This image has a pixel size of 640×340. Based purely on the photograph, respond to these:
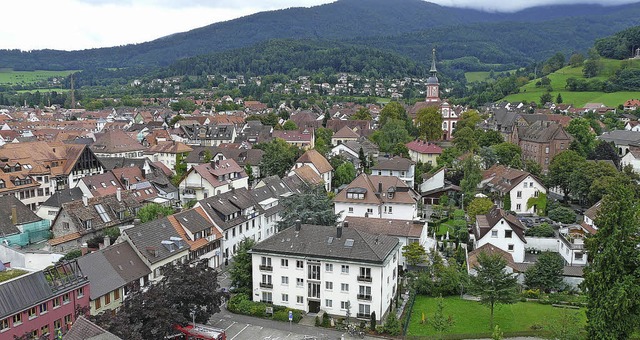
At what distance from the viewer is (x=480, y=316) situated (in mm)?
37500

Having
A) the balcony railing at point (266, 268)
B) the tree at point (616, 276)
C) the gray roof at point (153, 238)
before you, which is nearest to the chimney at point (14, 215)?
the gray roof at point (153, 238)

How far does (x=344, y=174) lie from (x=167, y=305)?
161 feet

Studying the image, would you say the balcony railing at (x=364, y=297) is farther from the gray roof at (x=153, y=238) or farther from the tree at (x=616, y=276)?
the gray roof at (x=153, y=238)

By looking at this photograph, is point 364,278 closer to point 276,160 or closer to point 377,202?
point 377,202

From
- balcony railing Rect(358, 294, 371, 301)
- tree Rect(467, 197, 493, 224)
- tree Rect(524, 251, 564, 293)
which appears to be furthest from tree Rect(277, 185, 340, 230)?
tree Rect(524, 251, 564, 293)

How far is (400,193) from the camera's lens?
56.2 metres

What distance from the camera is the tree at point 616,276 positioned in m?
26.5

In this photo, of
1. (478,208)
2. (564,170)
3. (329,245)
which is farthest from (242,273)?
(564,170)

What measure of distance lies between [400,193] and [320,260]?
71.6 feet

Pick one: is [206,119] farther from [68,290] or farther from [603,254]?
[603,254]

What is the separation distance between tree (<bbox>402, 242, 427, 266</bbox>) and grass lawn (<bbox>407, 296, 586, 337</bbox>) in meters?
3.54

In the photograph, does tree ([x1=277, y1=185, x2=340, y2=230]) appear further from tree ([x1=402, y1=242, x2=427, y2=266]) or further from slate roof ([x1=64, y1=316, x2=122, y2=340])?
slate roof ([x1=64, y1=316, x2=122, y2=340])

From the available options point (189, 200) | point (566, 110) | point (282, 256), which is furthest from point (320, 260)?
point (566, 110)

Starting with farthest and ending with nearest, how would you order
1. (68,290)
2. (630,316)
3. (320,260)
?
(320,260) → (68,290) → (630,316)
